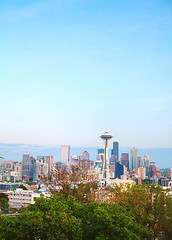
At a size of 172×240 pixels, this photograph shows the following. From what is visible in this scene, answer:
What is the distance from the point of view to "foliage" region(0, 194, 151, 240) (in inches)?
445

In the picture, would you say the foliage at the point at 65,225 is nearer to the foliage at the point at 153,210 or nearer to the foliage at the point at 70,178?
the foliage at the point at 153,210

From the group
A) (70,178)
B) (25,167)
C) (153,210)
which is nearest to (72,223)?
(153,210)

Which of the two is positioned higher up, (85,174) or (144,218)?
(85,174)

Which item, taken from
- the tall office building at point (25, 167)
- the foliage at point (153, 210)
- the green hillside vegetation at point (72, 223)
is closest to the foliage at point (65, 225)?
the green hillside vegetation at point (72, 223)

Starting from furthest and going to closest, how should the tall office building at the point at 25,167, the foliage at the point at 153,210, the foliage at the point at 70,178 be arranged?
the tall office building at the point at 25,167, the foliage at the point at 70,178, the foliage at the point at 153,210

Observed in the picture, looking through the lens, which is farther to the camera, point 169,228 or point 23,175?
point 23,175

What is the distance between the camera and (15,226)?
1150 centimetres

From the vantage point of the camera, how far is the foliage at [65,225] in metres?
11.3

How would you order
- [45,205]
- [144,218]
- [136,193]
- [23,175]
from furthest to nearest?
1. [23,175]
2. [136,193]
3. [144,218]
4. [45,205]

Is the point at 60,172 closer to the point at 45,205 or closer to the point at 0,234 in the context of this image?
the point at 45,205

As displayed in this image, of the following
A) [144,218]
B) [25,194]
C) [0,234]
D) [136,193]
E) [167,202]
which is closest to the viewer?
[0,234]

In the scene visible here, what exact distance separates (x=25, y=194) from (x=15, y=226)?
194 feet

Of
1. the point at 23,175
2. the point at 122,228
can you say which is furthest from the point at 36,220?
the point at 23,175

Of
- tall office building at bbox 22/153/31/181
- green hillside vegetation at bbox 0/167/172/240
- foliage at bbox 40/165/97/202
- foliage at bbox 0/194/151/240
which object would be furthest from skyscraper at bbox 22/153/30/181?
foliage at bbox 0/194/151/240
